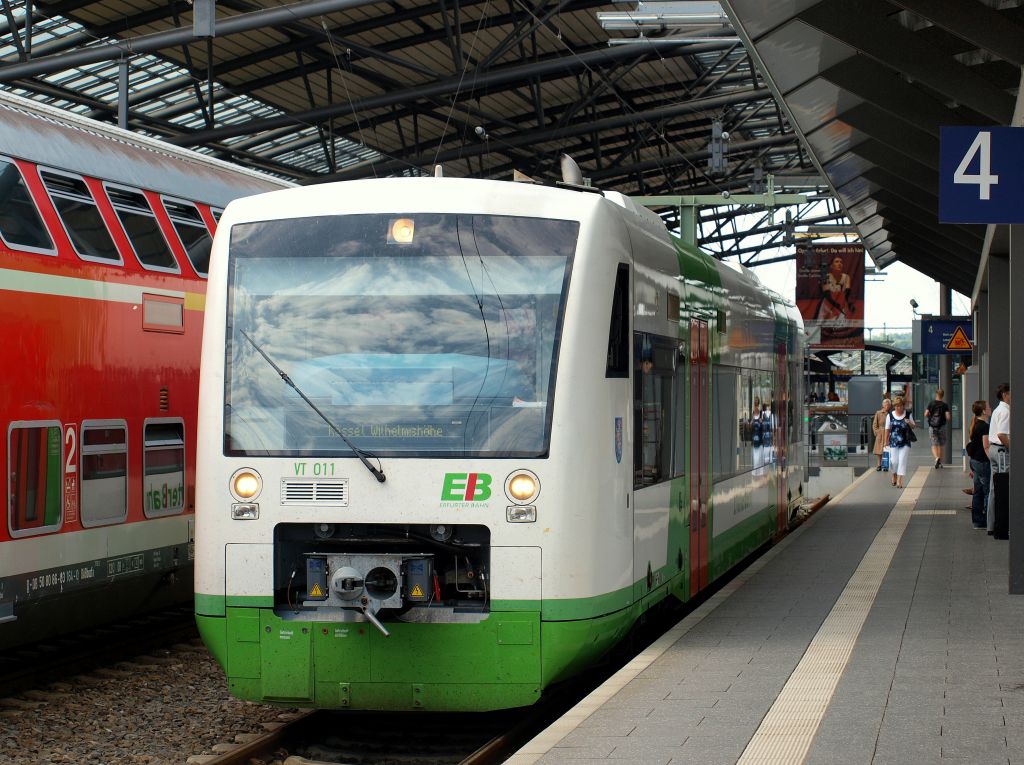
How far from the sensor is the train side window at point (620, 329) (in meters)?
8.45

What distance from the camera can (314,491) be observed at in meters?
8.11

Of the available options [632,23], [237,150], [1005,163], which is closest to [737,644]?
[1005,163]

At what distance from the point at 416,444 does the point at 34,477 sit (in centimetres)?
288

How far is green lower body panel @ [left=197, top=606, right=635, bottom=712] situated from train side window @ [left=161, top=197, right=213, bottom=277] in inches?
182

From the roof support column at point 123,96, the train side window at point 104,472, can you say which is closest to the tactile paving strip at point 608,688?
the train side window at point 104,472

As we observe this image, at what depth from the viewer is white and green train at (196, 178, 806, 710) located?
7.90m

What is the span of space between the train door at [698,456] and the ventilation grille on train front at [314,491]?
11.8ft

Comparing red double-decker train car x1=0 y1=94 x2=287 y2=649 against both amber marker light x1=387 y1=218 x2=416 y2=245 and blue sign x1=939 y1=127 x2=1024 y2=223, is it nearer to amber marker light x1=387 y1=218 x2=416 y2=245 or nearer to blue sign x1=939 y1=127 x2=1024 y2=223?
amber marker light x1=387 y1=218 x2=416 y2=245

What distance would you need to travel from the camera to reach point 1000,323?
20828mm

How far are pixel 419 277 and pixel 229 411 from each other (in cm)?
129

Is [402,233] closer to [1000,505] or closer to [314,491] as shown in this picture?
[314,491]

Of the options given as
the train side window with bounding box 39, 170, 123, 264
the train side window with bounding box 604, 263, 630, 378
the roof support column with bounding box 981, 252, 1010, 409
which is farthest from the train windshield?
the roof support column with bounding box 981, 252, 1010, 409

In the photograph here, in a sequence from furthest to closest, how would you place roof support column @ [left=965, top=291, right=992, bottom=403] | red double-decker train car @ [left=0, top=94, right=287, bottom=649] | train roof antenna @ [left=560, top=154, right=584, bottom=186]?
1. roof support column @ [left=965, top=291, right=992, bottom=403]
2. train roof antenna @ [left=560, top=154, right=584, bottom=186]
3. red double-decker train car @ [left=0, top=94, right=287, bottom=649]

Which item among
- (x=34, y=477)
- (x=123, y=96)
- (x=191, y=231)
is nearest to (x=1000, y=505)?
(x=191, y=231)
